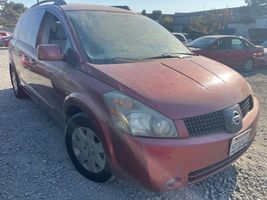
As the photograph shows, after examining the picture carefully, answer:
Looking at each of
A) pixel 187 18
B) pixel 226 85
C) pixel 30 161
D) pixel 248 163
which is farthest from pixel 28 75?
pixel 187 18

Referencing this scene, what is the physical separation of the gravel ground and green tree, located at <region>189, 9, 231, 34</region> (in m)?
31.8

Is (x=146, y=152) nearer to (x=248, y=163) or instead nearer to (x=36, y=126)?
(x=248, y=163)

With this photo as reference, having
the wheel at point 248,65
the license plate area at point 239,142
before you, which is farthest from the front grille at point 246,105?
the wheel at point 248,65

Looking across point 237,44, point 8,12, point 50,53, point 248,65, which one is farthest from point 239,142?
point 8,12

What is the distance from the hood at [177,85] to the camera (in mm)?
2434

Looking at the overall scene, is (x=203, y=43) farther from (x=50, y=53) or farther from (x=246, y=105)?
(x=50, y=53)

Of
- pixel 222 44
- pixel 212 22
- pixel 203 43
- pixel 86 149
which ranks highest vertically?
pixel 86 149

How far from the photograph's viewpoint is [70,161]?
11.3ft

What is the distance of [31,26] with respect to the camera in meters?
4.62

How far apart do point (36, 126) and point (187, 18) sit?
140 feet

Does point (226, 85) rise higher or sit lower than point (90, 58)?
lower

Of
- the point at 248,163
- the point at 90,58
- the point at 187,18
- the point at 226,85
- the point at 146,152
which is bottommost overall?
the point at 187,18

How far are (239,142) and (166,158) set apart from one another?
0.81 metres

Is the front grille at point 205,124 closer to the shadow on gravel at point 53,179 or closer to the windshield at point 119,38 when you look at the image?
the shadow on gravel at point 53,179
